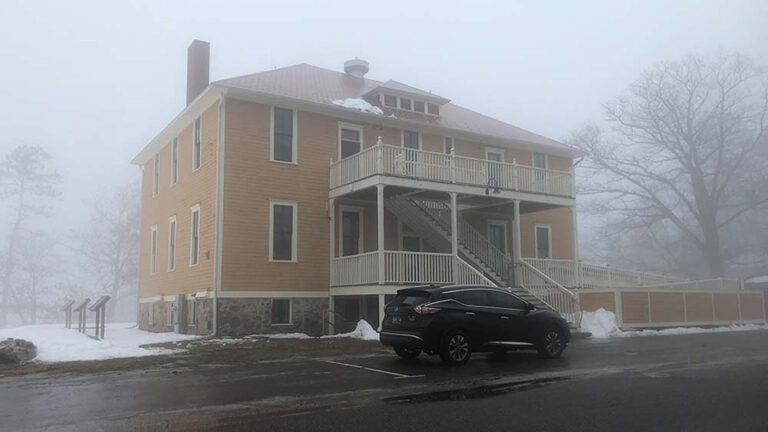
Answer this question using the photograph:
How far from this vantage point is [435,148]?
25234 mm

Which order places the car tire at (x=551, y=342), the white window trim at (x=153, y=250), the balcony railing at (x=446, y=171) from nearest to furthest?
the car tire at (x=551, y=342) → the balcony railing at (x=446, y=171) → the white window trim at (x=153, y=250)

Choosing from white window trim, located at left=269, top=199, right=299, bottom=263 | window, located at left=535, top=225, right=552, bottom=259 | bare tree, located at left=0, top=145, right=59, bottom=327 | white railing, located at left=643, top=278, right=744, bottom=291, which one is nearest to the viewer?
white window trim, located at left=269, top=199, right=299, bottom=263

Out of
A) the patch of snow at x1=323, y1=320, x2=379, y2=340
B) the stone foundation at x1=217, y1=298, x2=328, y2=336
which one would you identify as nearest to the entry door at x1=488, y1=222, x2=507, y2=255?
the stone foundation at x1=217, y1=298, x2=328, y2=336

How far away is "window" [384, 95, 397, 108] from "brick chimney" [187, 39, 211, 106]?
7.15 m

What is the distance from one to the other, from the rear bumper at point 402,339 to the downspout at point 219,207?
8.55m

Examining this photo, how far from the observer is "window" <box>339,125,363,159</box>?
906 inches

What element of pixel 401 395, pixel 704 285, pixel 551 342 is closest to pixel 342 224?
pixel 551 342

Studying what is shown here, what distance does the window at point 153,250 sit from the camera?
89.0 ft

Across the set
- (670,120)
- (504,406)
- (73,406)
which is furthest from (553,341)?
(670,120)

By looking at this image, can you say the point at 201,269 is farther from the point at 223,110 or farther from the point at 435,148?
the point at 435,148

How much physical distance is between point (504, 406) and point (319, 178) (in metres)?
15.5

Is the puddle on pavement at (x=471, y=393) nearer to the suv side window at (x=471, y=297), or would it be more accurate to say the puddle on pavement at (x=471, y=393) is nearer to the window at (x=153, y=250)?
the suv side window at (x=471, y=297)

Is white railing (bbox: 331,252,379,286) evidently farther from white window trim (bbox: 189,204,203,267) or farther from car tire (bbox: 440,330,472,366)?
car tire (bbox: 440,330,472,366)

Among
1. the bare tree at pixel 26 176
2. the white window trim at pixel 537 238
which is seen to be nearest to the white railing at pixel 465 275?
the white window trim at pixel 537 238
